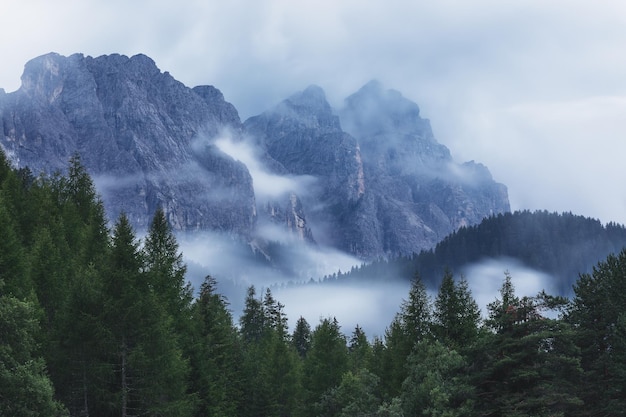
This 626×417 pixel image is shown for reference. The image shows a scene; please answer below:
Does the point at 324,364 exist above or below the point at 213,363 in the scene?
above

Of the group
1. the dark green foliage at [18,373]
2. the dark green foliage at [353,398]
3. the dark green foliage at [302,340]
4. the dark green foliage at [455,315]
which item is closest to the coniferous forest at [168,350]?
the dark green foliage at [18,373]

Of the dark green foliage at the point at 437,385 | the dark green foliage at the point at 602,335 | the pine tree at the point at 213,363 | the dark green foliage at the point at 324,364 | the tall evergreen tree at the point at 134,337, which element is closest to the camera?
the tall evergreen tree at the point at 134,337

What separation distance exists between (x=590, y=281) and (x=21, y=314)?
33.4 m

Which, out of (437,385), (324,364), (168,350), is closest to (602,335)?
(437,385)

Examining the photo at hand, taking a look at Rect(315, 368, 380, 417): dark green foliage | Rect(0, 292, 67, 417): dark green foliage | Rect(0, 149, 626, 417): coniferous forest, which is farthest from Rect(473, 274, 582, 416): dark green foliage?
Rect(0, 292, 67, 417): dark green foliage

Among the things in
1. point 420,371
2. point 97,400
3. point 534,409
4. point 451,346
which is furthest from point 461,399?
point 97,400

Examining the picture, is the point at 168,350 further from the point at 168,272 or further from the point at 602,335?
the point at 602,335

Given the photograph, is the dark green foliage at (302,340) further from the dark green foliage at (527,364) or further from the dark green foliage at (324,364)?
the dark green foliage at (527,364)

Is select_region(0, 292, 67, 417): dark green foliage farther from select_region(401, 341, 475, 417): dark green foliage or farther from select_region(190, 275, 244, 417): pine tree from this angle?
select_region(401, 341, 475, 417): dark green foliage

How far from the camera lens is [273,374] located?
69.4 metres

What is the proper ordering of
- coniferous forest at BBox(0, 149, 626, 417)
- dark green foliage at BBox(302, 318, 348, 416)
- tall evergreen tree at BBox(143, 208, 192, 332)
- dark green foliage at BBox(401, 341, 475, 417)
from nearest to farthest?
coniferous forest at BBox(0, 149, 626, 417) < dark green foliage at BBox(401, 341, 475, 417) < tall evergreen tree at BBox(143, 208, 192, 332) < dark green foliage at BBox(302, 318, 348, 416)

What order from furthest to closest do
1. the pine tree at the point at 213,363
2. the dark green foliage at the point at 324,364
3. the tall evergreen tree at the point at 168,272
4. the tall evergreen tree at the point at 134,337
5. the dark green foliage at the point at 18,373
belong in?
the dark green foliage at the point at 324,364, the pine tree at the point at 213,363, the tall evergreen tree at the point at 168,272, the tall evergreen tree at the point at 134,337, the dark green foliage at the point at 18,373

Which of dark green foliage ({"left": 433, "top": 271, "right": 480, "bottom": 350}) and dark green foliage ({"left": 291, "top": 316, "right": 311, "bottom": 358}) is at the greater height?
dark green foliage ({"left": 291, "top": 316, "right": 311, "bottom": 358})

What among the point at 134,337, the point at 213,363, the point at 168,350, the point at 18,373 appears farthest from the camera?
the point at 213,363
